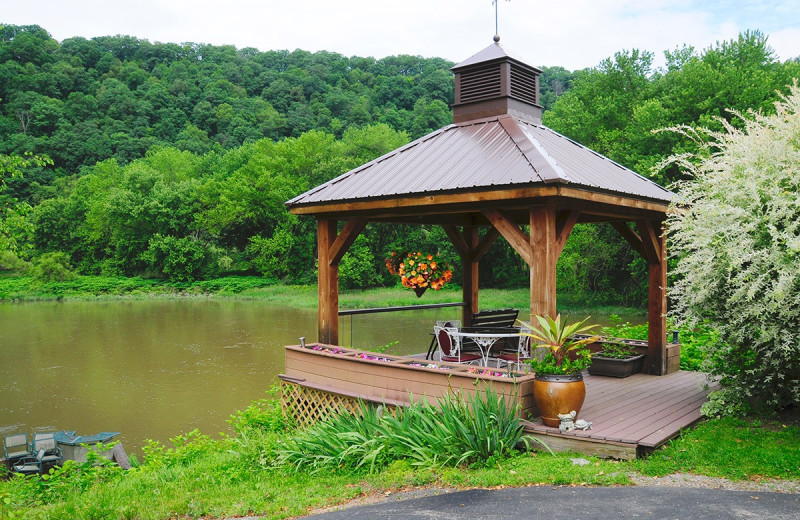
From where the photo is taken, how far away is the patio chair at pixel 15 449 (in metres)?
8.37

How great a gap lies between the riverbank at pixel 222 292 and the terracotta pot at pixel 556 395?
23.4 metres

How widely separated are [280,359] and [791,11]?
24.4m

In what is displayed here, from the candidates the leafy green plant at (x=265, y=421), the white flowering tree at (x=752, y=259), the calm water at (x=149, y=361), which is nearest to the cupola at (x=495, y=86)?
the white flowering tree at (x=752, y=259)

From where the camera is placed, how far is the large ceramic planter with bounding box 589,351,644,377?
810 cm

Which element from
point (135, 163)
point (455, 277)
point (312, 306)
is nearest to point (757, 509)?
point (312, 306)

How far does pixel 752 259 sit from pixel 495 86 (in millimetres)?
4462

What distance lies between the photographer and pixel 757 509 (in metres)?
4.13

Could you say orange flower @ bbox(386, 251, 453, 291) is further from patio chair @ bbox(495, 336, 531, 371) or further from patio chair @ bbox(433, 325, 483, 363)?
patio chair @ bbox(495, 336, 531, 371)

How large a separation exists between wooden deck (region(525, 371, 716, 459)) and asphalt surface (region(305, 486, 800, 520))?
0.67m

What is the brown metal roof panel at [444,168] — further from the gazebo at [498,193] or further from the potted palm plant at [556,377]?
the potted palm plant at [556,377]

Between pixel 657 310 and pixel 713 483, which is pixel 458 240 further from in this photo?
pixel 713 483

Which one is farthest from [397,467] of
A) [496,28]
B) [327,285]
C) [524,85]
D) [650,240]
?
[496,28]

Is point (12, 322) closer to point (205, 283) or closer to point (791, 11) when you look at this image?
point (205, 283)

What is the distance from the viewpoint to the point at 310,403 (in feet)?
25.1
